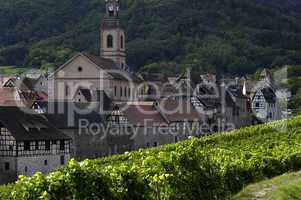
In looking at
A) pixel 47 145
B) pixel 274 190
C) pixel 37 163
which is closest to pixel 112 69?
pixel 47 145

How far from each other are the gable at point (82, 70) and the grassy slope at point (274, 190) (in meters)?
59.3

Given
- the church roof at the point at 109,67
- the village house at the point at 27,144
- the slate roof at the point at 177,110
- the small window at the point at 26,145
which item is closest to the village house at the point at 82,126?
the village house at the point at 27,144

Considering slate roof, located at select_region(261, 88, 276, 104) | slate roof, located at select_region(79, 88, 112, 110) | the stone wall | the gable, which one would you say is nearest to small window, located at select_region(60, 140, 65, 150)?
the stone wall

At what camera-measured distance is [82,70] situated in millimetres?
88312

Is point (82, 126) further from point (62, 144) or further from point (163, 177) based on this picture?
point (163, 177)

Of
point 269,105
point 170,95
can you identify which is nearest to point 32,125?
point 170,95

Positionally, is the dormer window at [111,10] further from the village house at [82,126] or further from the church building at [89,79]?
the village house at [82,126]

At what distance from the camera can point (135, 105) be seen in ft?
250

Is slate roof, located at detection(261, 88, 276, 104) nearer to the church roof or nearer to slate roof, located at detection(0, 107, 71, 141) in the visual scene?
the church roof

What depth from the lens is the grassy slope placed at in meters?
23.0

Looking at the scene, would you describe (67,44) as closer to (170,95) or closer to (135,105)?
(170,95)

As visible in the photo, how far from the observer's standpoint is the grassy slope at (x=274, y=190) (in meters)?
23.0

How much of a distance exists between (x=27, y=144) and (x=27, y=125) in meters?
1.67

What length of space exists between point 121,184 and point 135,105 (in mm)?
56658
